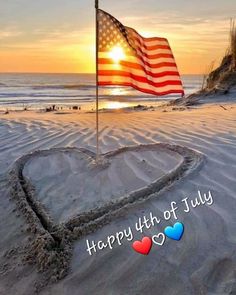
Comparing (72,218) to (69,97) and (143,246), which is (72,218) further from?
(69,97)

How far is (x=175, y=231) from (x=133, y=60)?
238cm

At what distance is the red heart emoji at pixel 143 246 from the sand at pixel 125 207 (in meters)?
0.04

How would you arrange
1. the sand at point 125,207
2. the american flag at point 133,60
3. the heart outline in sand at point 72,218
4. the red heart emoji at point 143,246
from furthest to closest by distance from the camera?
the american flag at point 133,60, the heart outline in sand at point 72,218, the red heart emoji at point 143,246, the sand at point 125,207

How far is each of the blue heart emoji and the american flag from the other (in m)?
2.08

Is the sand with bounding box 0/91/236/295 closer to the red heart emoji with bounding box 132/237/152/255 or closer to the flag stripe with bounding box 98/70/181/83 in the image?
the red heart emoji with bounding box 132/237/152/255

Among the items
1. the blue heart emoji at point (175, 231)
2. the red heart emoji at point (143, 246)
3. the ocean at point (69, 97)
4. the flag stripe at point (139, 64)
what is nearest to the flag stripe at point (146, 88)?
the flag stripe at point (139, 64)

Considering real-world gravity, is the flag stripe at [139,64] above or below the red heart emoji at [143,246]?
above

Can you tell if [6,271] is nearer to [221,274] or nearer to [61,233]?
[61,233]

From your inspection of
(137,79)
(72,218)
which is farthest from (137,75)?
(72,218)

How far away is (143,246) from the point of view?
10.4 ft

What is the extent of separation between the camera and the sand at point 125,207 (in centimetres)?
285

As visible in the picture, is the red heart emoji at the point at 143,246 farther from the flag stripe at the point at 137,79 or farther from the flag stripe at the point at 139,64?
the flag stripe at the point at 139,64

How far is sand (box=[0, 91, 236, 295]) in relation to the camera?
2.85 metres

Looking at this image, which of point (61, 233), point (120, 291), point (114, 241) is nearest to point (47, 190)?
point (61, 233)
